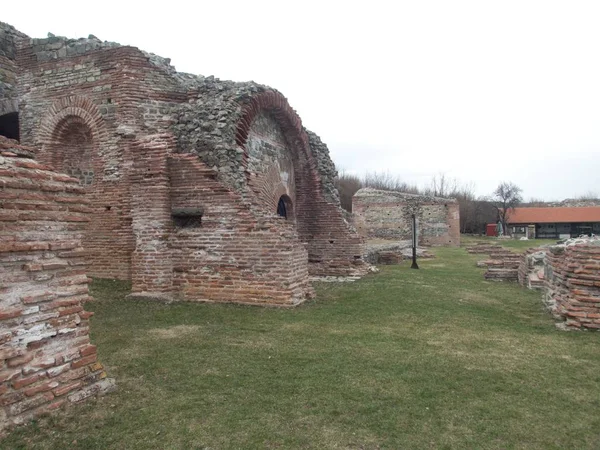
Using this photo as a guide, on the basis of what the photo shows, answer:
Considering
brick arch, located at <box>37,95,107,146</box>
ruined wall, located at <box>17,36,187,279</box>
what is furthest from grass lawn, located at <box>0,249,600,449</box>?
brick arch, located at <box>37,95,107,146</box>

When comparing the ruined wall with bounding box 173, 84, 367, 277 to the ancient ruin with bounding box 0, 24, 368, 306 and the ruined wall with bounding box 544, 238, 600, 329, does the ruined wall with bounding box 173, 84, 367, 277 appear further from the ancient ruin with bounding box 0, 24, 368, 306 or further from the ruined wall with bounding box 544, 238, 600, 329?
the ruined wall with bounding box 544, 238, 600, 329

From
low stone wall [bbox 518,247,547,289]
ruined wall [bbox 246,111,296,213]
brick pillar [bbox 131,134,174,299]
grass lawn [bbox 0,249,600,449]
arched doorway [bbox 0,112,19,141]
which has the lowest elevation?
grass lawn [bbox 0,249,600,449]

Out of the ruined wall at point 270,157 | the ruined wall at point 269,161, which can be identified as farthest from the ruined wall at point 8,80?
the ruined wall at point 269,161

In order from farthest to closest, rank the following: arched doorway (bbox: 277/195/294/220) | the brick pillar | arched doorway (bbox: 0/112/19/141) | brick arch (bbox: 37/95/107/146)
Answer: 1. arched doorway (bbox: 277/195/294/220)
2. arched doorway (bbox: 0/112/19/141)
3. brick arch (bbox: 37/95/107/146)
4. the brick pillar

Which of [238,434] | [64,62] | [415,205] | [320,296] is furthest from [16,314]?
[415,205]

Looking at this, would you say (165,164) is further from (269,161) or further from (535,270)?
(535,270)

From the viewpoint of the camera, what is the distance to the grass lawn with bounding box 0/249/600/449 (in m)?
3.36

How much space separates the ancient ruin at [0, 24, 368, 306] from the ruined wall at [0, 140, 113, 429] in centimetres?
333

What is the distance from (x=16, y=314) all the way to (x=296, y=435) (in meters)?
2.23

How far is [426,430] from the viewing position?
3.47 meters

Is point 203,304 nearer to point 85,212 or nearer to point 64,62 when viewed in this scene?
point 85,212

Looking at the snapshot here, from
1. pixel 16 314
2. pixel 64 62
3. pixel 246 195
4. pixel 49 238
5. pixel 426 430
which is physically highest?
pixel 64 62

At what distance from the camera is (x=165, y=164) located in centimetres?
846

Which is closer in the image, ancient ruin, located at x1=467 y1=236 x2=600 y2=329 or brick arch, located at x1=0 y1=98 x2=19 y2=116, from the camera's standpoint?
ancient ruin, located at x1=467 y1=236 x2=600 y2=329
